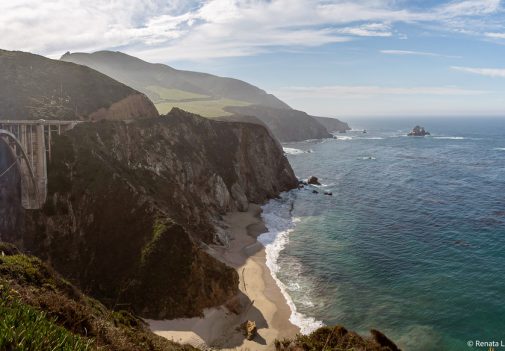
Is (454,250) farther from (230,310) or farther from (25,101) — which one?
(25,101)

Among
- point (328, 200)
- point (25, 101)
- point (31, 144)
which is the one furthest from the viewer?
point (328, 200)

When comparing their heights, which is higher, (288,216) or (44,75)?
(44,75)

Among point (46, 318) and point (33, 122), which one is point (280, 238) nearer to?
point (33, 122)

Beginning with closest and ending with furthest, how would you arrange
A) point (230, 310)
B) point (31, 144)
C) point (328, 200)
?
point (230, 310)
point (31, 144)
point (328, 200)

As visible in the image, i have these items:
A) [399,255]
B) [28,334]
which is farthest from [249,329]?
[28,334]

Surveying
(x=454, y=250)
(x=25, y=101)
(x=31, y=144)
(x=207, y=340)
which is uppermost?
(x=25, y=101)

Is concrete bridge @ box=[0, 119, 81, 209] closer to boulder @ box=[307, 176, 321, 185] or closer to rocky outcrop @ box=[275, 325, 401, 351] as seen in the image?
rocky outcrop @ box=[275, 325, 401, 351]

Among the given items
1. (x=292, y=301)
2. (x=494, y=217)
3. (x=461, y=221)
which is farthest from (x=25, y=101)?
(x=494, y=217)
